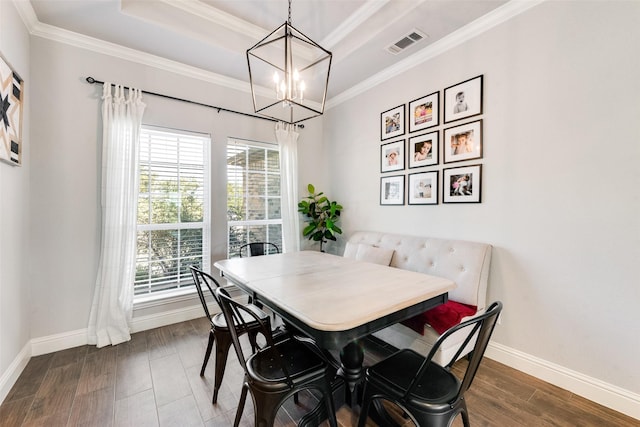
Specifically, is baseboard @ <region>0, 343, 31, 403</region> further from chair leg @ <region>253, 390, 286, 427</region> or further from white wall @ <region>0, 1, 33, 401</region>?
chair leg @ <region>253, 390, 286, 427</region>

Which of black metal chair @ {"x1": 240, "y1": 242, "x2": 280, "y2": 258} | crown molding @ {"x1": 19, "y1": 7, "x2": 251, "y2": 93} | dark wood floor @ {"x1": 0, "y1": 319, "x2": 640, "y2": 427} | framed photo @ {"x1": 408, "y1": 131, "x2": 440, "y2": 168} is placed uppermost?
crown molding @ {"x1": 19, "y1": 7, "x2": 251, "y2": 93}

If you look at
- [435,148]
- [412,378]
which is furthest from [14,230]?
[435,148]

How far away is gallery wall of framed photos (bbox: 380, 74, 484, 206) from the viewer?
2.47m

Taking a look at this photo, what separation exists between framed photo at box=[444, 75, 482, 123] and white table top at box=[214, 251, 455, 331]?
5.29 ft

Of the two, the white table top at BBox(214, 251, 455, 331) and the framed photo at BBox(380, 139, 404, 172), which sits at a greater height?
the framed photo at BBox(380, 139, 404, 172)

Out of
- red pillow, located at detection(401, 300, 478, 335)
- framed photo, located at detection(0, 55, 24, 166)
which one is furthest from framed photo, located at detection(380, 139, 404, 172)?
framed photo, located at detection(0, 55, 24, 166)

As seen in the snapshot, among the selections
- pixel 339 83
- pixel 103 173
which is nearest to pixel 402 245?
pixel 339 83

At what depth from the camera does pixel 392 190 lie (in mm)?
3227

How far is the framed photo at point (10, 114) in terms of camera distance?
70.9 inches

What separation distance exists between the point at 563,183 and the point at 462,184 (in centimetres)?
72

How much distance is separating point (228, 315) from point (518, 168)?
2395 mm

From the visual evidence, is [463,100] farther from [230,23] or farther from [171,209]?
[171,209]

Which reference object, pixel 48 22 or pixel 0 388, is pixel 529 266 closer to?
pixel 0 388

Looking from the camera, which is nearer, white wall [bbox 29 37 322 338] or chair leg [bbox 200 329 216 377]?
chair leg [bbox 200 329 216 377]
